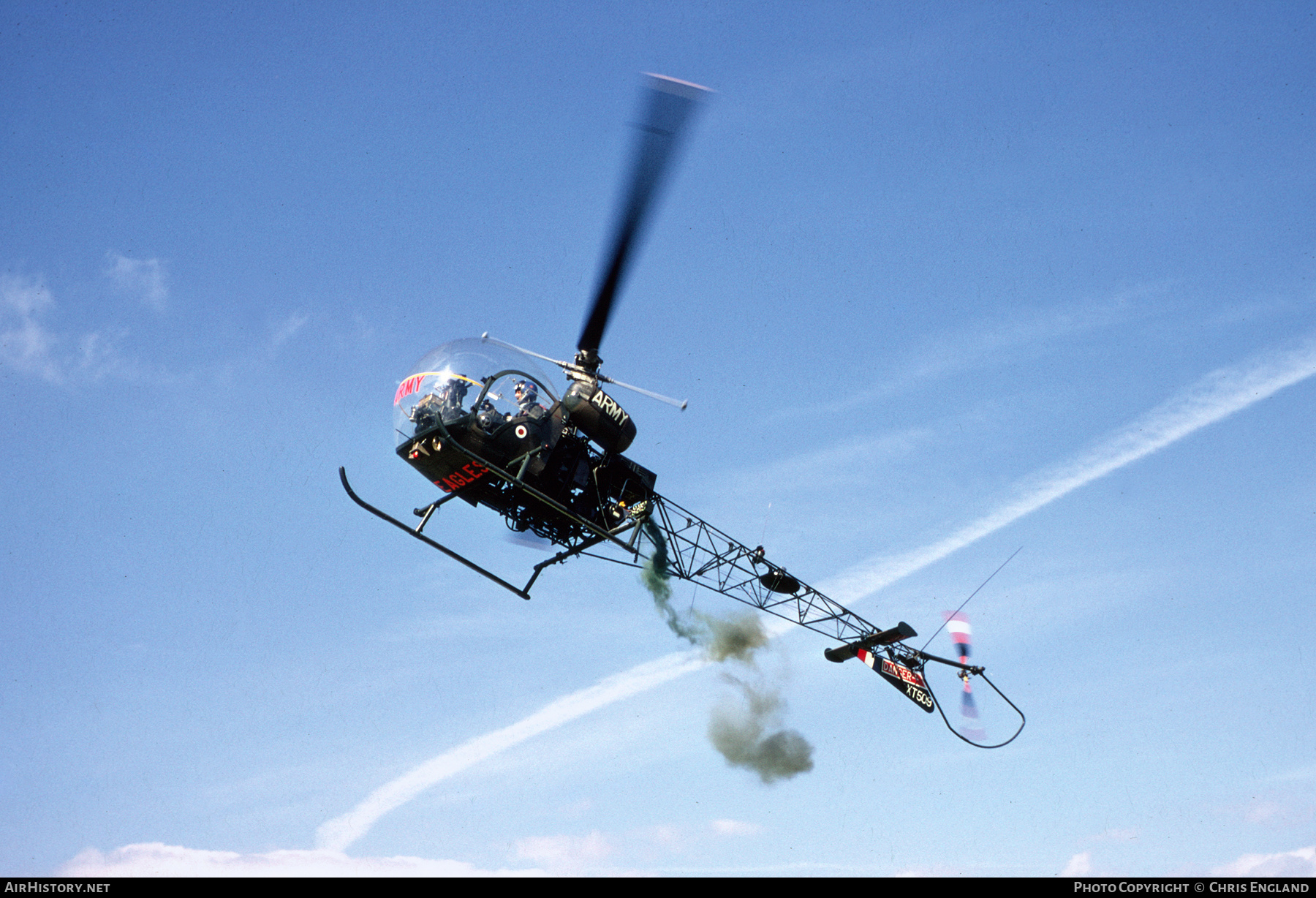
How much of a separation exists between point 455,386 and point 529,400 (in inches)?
58.8

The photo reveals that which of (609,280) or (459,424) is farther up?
(609,280)

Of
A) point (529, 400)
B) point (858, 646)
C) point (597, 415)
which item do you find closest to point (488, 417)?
point (529, 400)

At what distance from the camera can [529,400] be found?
21766mm

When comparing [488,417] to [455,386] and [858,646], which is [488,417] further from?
[858,646]

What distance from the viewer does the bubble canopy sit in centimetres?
2111

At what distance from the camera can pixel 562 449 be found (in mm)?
22328

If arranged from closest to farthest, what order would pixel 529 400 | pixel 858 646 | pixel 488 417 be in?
pixel 488 417 → pixel 529 400 → pixel 858 646

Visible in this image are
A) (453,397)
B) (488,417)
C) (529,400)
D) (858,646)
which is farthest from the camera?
(858,646)

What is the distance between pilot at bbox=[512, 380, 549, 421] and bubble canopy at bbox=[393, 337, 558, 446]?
9 centimetres

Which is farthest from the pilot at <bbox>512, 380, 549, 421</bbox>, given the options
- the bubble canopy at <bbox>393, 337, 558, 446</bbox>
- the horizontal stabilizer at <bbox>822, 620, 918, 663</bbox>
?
the horizontal stabilizer at <bbox>822, 620, 918, 663</bbox>

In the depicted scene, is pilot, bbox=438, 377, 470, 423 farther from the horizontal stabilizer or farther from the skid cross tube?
the horizontal stabilizer
